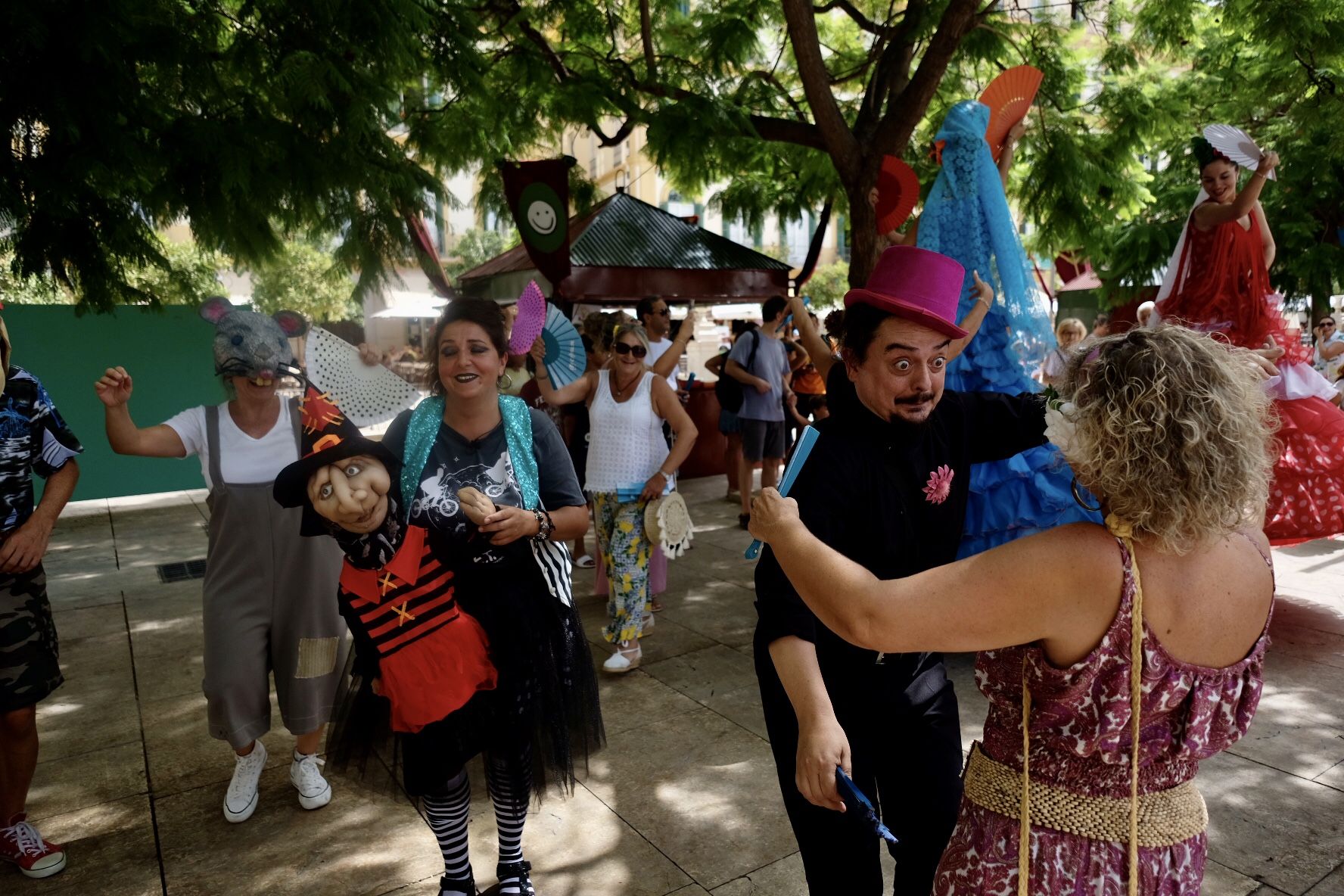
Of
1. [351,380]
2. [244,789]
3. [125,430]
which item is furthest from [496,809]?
[125,430]

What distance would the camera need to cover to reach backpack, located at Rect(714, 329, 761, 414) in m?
7.84

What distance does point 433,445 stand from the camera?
2816 mm

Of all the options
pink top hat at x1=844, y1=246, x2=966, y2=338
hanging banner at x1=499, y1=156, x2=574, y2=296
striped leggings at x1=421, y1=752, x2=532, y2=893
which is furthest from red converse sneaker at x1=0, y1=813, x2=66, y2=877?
hanging banner at x1=499, y1=156, x2=574, y2=296

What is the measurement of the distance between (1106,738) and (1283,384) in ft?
14.0

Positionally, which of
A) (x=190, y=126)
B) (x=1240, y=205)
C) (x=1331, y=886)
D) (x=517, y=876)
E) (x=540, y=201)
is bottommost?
(x=1331, y=886)

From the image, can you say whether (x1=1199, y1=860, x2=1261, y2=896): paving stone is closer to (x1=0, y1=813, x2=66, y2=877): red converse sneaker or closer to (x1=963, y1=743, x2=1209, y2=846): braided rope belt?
(x1=963, y1=743, x2=1209, y2=846): braided rope belt

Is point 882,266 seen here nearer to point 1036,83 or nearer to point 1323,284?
point 1036,83

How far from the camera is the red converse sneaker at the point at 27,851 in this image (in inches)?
A: 122

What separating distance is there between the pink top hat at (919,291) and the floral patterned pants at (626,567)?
2.97m

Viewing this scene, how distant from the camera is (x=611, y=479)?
4980mm

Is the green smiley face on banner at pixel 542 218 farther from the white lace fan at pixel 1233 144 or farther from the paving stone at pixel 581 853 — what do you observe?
the paving stone at pixel 581 853

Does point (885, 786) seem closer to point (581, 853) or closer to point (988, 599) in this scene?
point (988, 599)

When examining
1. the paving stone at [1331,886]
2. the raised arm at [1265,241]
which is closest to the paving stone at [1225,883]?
the paving stone at [1331,886]

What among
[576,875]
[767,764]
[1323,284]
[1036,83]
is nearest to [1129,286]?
[1323,284]
